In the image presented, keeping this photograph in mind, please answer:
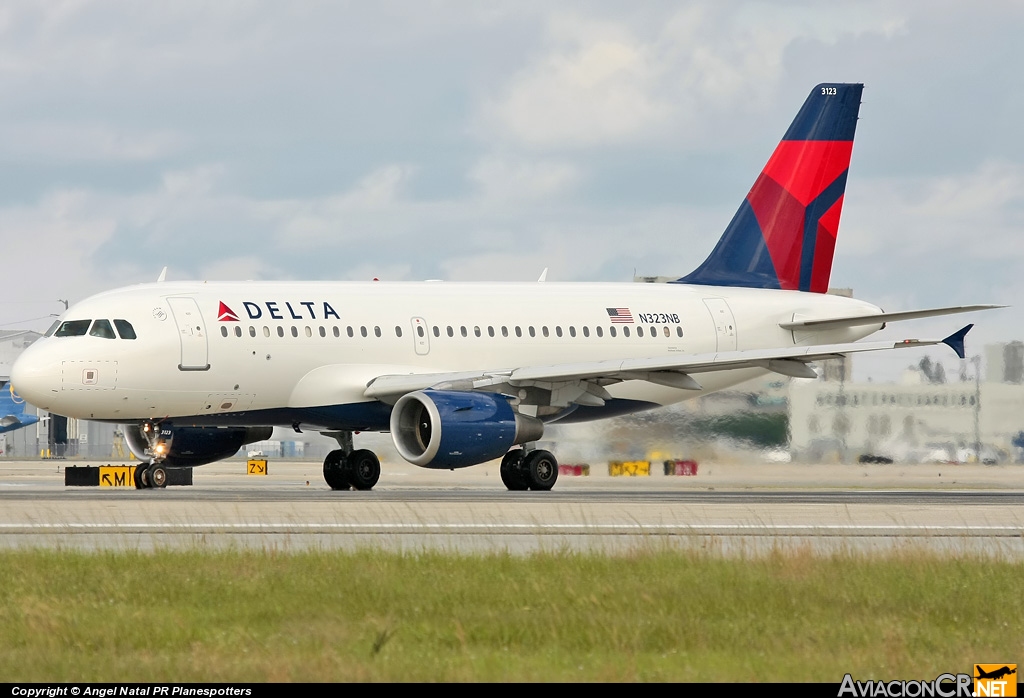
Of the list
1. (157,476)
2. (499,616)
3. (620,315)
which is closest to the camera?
(499,616)

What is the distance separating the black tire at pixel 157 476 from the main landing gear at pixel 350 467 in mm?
3823

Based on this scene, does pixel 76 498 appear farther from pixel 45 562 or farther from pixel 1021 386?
pixel 1021 386

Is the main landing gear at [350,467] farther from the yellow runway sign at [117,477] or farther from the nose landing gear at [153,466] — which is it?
the yellow runway sign at [117,477]

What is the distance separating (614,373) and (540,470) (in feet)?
8.79

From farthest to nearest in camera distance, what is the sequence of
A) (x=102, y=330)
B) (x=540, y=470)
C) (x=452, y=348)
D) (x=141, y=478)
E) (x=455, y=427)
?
(x=452, y=348) < (x=540, y=470) < (x=141, y=478) < (x=102, y=330) < (x=455, y=427)

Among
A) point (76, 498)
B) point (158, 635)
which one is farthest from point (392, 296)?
point (158, 635)

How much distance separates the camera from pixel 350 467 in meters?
32.4

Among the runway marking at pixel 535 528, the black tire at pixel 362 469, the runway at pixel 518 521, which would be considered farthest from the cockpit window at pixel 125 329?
the runway marking at pixel 535 528

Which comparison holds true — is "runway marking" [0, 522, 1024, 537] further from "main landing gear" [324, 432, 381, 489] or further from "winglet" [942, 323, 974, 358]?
"main landing gear" [324, 432, 381, 489]

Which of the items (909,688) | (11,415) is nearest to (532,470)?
(909,688)

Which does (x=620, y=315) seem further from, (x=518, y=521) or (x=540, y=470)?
(x=518, y=521)

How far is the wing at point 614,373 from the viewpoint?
28.9 m

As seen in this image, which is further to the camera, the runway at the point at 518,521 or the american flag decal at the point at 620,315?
the american flag decal at the point at 620,315

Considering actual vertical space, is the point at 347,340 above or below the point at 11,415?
above
